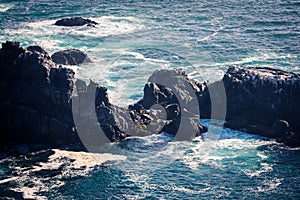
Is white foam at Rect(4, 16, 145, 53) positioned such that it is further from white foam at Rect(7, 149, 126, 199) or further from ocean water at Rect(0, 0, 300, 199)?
white foam at Rect(7, 149, 126, 199)

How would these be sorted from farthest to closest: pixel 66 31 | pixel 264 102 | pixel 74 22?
pixel 74 22, pixel 66 31, pixel 264 102

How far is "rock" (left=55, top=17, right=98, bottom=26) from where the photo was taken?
132 m

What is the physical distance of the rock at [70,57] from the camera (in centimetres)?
10039

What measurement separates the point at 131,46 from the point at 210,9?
3505cm

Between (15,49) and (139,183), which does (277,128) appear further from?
(15,49)

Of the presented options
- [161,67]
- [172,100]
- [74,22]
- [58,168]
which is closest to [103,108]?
[58,168]

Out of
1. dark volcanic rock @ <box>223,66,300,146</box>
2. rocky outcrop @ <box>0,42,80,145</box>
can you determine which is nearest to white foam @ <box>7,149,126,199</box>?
rocky outcrop @ <box>0,42,80,145</box>

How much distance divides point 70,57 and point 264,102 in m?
39.3

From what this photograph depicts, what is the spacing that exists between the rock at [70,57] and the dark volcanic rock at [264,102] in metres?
32.0

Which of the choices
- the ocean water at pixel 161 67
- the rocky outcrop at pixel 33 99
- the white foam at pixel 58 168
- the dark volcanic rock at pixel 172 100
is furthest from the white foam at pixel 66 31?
the white foam at pixel 58 168

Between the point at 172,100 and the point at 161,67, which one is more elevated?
the point at 161,67

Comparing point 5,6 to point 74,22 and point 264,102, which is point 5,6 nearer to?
point 74,22

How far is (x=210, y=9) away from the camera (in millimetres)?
142250

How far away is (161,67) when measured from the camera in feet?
Answer: 332
